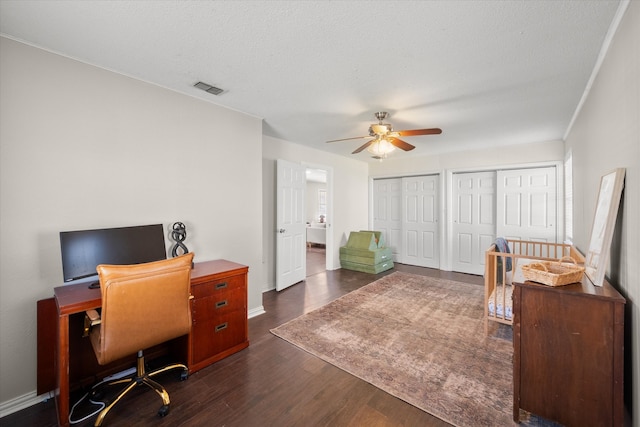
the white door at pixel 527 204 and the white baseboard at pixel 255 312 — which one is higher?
the white door at pixel 527 204

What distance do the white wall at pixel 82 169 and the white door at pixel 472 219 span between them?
4421 mm

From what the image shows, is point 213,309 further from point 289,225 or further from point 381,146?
point 381,146

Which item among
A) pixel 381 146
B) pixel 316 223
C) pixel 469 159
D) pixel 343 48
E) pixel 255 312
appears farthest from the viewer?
pixel 316 223

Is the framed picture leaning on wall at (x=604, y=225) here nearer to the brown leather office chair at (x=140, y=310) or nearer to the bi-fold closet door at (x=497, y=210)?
the brown leather office chair at (x=140, y=310)

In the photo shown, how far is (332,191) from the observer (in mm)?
5449

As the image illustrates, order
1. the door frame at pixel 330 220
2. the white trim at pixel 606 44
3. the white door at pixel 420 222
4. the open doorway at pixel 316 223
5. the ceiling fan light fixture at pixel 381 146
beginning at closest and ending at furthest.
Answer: the white trim at pixel 606 44 → the ceiling fan light fixture at pixel 381 146 → the door frame at pixel 330 220 → the white door at pixel 420 222 → the open doorway at pixel 316 223

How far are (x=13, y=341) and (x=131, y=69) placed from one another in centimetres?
215

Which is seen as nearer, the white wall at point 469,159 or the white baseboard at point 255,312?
the white baseboard at point 255,312

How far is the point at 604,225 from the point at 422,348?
1.66m

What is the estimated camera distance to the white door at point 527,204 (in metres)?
4.38

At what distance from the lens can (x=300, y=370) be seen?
2170 mm

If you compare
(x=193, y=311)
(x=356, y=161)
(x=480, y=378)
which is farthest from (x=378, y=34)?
(x=356, y=161)

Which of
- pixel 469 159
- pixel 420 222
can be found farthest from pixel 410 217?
pixel 469 159

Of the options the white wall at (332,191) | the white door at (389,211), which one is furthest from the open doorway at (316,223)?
the white door at (389,211)
